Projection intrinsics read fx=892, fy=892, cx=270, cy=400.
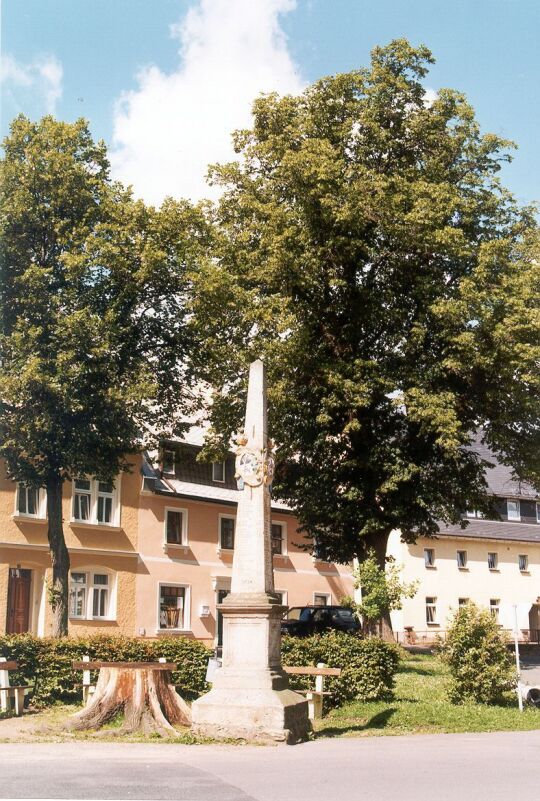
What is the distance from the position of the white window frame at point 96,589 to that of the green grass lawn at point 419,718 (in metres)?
16.7

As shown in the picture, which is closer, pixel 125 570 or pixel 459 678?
pixel 459 678

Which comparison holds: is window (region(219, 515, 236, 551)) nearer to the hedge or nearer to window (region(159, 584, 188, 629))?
window (region(159, 584, 188, 629))

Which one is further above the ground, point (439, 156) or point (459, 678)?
point (439, 156)

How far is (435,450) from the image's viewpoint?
28.9 meters

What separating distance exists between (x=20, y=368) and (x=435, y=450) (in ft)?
43.9

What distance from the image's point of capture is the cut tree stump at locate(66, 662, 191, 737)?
14391 mm

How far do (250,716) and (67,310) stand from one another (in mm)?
14513

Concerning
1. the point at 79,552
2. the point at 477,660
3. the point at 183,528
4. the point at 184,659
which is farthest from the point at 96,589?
the point at 477,660

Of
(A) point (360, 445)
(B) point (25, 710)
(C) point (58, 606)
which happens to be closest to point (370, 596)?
(A) point (360, 445)

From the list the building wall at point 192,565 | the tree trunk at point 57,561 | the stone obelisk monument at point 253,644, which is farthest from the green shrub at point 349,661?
the building wall at point 192,565

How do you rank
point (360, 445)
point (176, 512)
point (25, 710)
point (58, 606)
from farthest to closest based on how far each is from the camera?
point (176, 512), point (360, 445), point (58, 606), point (25, 710)

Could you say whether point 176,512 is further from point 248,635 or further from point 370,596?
point 248,635

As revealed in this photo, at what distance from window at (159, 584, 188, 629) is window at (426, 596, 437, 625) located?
18.4 meters

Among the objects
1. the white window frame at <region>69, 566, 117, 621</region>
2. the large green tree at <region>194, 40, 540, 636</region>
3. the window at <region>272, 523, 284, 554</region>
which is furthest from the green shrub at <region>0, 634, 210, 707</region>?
the window at <region>272, 523, 284, 554</region>
